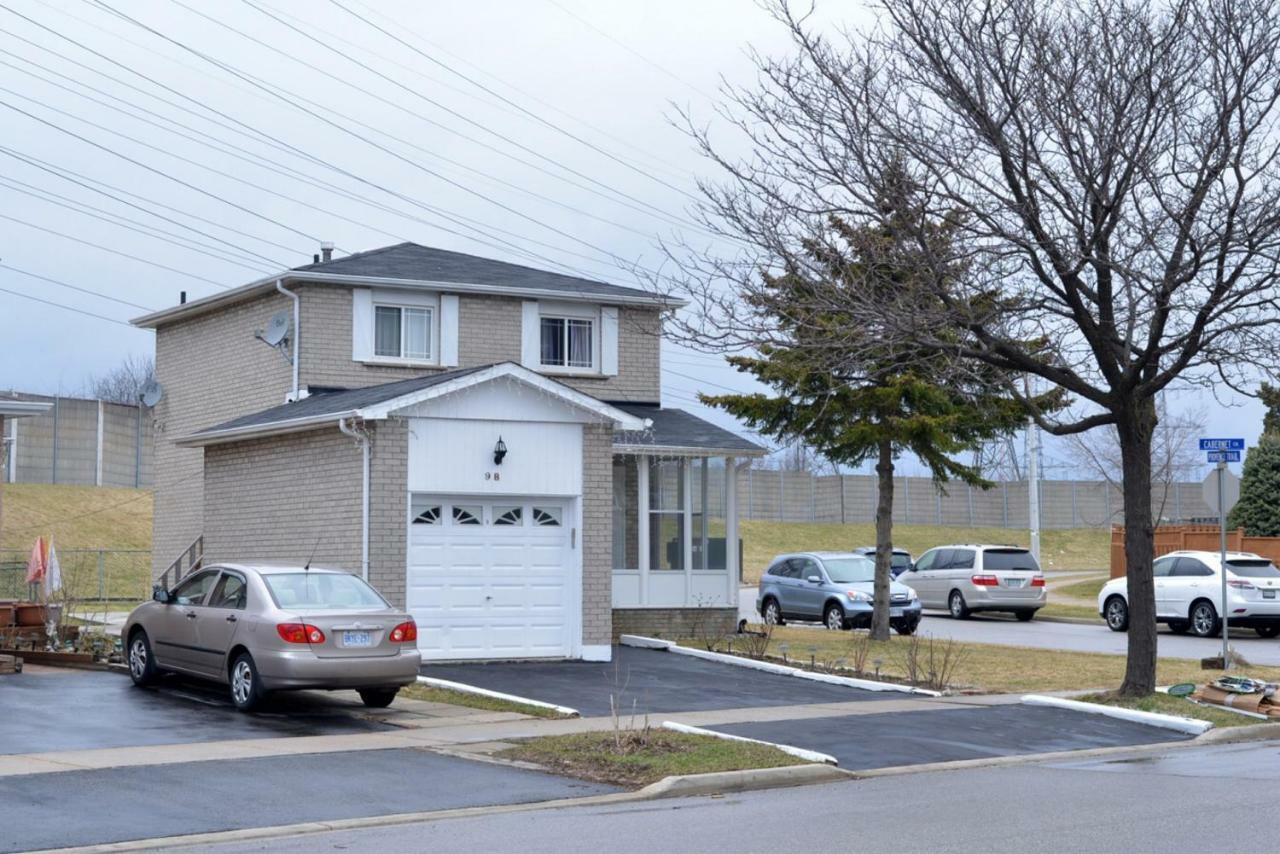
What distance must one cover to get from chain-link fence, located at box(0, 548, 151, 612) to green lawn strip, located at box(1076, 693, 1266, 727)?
2640cm

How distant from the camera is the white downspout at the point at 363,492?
20.4m

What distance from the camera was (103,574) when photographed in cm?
4284

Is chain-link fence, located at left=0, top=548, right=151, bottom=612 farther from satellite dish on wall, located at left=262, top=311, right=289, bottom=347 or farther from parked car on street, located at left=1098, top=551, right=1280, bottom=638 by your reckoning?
parked car on street, located at left=1098, top=551, right=1280, bottom=638

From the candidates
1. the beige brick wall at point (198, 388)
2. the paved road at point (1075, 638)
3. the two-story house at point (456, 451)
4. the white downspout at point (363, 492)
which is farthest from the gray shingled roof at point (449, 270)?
the paved road at point (1075, 638)

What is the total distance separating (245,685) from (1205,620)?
2075 centimetres

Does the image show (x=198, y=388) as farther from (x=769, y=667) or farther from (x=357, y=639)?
(x=357, y=639)

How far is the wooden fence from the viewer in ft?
128

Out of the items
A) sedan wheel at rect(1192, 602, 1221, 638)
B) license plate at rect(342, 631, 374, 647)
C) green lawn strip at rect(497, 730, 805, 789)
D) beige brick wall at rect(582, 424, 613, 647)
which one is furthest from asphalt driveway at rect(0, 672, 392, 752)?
sedan wheel at rect(1192, 602, 1221, 638)

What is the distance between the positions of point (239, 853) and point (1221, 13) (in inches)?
528

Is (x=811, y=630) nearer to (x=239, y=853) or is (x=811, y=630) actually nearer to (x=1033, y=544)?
(x=1033, y=544)

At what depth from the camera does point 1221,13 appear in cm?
1702

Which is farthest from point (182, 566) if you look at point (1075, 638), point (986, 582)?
point (986, 582)

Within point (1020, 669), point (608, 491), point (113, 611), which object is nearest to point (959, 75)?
point (608, 491)

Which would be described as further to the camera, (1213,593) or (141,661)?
(1213,593)
